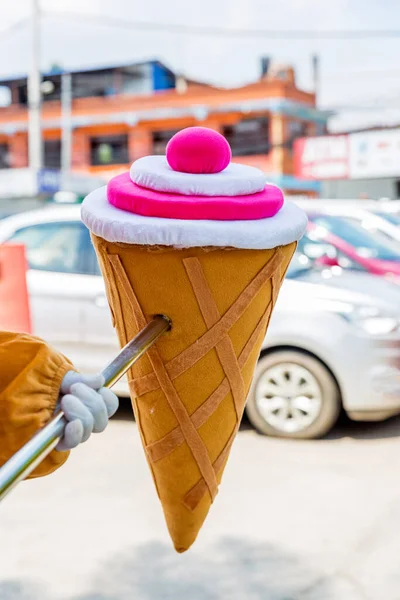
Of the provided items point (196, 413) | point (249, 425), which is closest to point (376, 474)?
point (249, 425)

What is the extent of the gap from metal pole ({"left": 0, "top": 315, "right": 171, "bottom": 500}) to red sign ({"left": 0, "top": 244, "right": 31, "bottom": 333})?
263cm

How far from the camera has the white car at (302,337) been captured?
4645 millimetres

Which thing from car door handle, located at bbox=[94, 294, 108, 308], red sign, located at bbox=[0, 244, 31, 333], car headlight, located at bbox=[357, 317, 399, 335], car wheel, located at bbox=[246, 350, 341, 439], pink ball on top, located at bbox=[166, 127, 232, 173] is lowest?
car wheel, located at bbox=[246, 350, 341, 439]

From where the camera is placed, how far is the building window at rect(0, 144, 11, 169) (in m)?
32.7

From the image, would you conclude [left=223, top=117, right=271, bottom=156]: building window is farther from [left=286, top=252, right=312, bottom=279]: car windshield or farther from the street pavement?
the street pavement

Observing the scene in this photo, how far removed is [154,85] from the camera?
32.7 metres

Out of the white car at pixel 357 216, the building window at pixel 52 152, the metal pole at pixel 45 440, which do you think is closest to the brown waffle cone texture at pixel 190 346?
the metal pole at pixel 45 440

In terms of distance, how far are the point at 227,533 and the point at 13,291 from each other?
70.7 inches

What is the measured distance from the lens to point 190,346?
160 centimetres

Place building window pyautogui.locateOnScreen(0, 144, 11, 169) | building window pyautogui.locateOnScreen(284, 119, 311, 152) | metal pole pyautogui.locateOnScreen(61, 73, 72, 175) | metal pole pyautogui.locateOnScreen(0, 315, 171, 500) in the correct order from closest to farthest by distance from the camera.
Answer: metal pole pyautogui.locateOnScreen(0, 315, 171, 500), building window pyautogui.locateOnScreen(284, 119, 311, 152), metal pole pyautogui.locateOnScreen(61, 73, 72, 175), building window pyautogui.locateOnScreen(0, 144, 11, 169)

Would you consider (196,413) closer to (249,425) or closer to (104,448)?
(104,448)

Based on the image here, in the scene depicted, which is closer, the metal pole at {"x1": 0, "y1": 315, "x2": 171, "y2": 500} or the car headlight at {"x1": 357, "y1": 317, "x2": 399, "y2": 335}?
Answer: the metal pole at {"x1": 0, "y1": 315, "x2": 171, "y2": 500}

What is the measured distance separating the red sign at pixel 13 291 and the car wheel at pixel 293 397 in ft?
5.38

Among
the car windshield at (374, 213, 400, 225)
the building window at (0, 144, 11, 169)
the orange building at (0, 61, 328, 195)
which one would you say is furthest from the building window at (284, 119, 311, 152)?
the car windshield at (374, 213, 400, 225)
